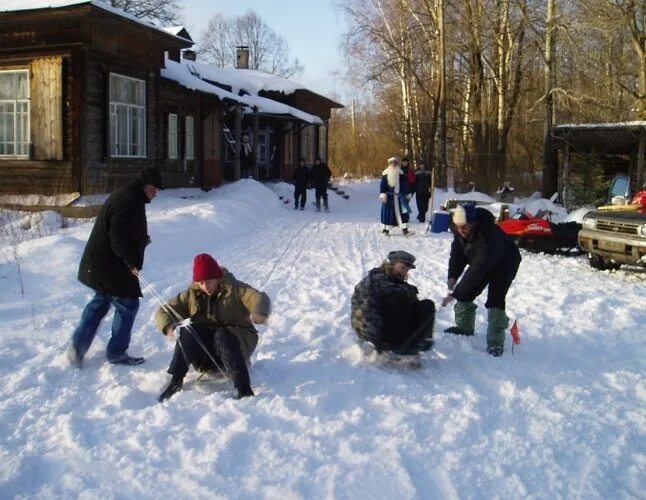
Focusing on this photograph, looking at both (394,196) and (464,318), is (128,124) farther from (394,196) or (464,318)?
(464,318)

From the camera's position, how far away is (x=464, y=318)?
6.54 m

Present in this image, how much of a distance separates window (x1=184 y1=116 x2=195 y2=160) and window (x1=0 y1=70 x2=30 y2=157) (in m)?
6.42

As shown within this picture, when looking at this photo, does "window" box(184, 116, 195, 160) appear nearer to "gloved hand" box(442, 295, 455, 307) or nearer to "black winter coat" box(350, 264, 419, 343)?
"gloved hand" box(442, 295, 455, 307)

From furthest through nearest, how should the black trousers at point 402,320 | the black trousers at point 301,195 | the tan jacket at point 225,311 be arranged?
the black trousers at point 301,195
the black trousers at point 402,320
the tan jacket at point 225,311

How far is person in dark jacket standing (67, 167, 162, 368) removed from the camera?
5410 mm

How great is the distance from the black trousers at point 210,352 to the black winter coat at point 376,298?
1.12 m

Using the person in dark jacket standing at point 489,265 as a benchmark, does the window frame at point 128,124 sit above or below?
above

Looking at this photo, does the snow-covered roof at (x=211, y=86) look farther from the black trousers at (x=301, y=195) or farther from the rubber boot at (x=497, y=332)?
the rubber boot at (x=497, y=332)

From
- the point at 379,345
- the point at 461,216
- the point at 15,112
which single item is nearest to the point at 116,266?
the point at 379,345

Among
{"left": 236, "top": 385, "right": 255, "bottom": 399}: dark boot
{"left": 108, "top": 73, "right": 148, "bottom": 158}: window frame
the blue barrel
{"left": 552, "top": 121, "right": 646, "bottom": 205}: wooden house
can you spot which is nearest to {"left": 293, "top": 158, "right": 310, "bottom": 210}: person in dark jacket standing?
{"left": 108, "top": 73, "right": 148, "bottom": 158}: window frame

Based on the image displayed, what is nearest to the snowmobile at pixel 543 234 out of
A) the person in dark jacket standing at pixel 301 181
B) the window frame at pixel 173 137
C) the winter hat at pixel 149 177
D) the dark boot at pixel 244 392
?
the winter hat at pixel 149 177

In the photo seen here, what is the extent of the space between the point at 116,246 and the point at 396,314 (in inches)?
92.0

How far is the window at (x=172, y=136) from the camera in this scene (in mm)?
20547

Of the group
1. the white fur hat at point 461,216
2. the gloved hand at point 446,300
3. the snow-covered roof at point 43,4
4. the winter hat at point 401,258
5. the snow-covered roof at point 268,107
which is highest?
the snow-covered roof at point 43,4
